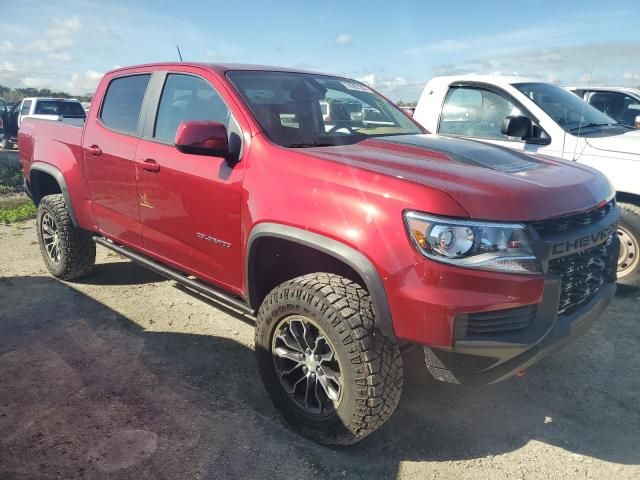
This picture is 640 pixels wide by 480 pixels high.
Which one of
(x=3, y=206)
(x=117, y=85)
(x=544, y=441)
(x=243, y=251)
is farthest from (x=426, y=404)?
(x=3, y=206)

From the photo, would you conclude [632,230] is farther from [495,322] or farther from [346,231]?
[346,231]

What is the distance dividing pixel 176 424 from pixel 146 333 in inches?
50.4

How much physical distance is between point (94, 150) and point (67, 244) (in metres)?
1.13

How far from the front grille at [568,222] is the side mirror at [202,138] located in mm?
1656

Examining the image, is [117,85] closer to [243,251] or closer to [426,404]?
[243,251]

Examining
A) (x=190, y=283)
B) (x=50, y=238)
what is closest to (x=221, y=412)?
(x=190, y=283)

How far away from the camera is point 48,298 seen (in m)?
4.58

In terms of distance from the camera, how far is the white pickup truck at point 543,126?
4543mm

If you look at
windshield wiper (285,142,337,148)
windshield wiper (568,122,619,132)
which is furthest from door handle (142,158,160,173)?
windshield wiper (568,122,619,132)

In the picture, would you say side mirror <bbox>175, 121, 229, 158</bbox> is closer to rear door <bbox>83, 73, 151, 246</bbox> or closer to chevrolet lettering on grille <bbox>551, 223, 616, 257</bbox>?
rear door <bbox>83, 73, 151, 246</bbox>

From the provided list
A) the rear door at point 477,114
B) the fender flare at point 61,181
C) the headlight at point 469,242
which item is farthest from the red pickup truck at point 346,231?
the rear door at point 477,114

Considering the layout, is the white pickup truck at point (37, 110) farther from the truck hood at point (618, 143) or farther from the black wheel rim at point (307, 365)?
the black wheel rim at point (307, 365)

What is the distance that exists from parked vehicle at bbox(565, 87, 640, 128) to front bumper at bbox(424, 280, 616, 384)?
6.82 meters

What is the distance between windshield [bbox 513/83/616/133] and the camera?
16.1 ft
